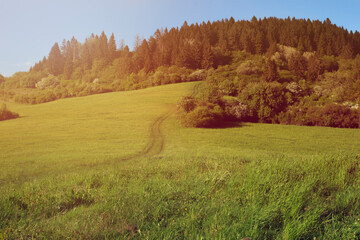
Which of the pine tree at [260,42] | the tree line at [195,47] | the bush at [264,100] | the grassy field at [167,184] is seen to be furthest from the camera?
the pine tree at [260,42]

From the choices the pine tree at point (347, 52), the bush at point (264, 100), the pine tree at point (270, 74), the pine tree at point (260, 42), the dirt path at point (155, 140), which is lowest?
the dirt path at point (155, 140)

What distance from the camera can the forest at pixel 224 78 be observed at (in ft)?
63.9

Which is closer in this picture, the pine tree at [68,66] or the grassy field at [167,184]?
the grassy field at [167,184]

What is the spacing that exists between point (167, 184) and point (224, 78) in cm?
1970

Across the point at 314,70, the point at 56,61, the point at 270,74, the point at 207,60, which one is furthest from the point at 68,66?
the point at 314,70

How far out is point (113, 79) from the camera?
26.9 meters

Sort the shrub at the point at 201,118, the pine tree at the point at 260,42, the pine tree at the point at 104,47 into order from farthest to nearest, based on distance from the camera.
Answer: the pine tree at the point at 260,42, the pine tree at the point at 104,47, the shrub at the point at 201,118

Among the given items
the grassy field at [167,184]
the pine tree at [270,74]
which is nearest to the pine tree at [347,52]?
the pine tree at [270,74]

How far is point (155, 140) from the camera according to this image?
575 inches

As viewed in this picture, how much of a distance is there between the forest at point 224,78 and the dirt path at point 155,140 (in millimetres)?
1454

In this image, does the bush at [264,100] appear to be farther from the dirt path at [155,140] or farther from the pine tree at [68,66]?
the pine tree at [68,66]

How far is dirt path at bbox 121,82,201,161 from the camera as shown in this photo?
12.7 metres

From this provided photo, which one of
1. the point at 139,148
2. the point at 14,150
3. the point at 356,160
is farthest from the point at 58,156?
the point at 356,160

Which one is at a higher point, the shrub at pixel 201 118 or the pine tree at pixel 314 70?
the pine tree at pixel 314 70
